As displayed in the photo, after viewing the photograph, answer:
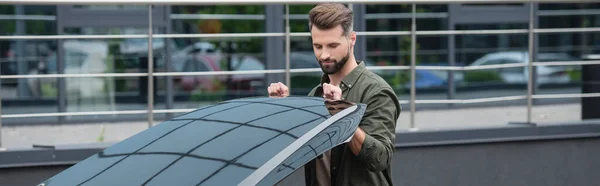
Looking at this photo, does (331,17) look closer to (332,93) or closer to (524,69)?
(332,93)

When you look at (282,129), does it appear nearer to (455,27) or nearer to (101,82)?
(101,82)

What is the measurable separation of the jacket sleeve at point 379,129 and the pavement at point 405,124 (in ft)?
16.6

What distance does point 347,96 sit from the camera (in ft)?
10.7

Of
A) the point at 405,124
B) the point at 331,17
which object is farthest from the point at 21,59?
the point at 331,17

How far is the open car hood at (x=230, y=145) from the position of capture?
2.37m

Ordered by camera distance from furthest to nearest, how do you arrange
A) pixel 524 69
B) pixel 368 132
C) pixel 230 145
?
pixel 524 69
pixel 368 132
pixel 230 145

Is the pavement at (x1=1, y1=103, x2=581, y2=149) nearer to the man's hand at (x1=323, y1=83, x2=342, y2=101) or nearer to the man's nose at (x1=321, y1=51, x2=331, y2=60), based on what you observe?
the man's nose at (x1=321, y1=51, x2=331, y2=60)

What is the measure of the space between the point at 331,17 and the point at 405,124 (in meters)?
5.74

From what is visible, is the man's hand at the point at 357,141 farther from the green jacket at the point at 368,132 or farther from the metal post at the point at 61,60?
the metal post at the point at 61,60

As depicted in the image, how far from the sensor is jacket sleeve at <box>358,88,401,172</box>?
296cm

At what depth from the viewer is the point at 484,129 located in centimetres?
668

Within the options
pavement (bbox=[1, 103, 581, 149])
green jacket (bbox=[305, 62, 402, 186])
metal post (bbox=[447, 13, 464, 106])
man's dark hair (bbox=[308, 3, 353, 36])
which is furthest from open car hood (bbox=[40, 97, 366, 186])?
metal post (bbox=[447, 13, 464, 106])

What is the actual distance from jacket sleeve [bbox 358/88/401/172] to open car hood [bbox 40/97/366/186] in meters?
0.14

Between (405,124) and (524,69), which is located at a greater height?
(524,69)
